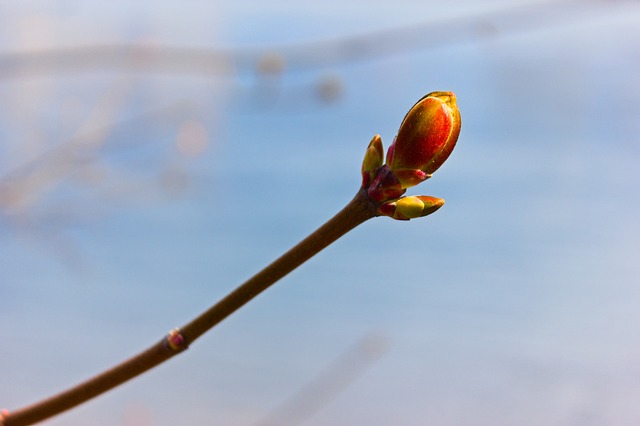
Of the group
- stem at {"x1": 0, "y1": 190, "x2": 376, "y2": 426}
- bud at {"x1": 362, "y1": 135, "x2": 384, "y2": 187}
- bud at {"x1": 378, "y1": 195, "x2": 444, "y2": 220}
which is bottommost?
stem at {"x1": 0, "y1": 190, "x2": 376, "y2": 426}

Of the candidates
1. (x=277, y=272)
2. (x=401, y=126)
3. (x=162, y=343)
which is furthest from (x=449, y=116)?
(x=162, y=343)

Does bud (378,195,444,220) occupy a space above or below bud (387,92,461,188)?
below

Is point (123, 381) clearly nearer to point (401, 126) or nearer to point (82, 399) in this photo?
point (82, 399)

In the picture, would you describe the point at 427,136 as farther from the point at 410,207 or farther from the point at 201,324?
the point at 201,324

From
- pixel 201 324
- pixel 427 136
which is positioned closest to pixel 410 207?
pixel 427 136

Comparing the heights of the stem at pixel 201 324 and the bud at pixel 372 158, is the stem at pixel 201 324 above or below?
below
